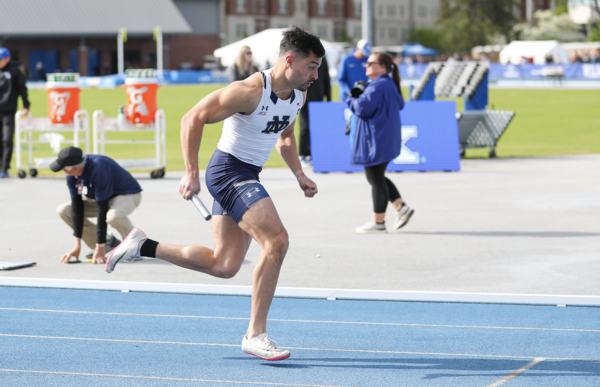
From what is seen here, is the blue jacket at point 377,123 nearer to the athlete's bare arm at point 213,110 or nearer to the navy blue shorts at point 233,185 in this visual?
the navy blue shorts at point 233,185

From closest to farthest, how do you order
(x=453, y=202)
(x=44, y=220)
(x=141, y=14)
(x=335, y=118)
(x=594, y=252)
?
(x=594, y=252), (x=44, y=220), (x=453, y=202), (x=335, y=118), (x=141, y=14)

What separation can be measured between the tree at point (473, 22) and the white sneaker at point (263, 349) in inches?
3887

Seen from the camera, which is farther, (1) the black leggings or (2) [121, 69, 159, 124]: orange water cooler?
(2) [121, 69, 159, 124]: orange water cooler

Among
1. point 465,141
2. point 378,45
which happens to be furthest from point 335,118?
point 378,45

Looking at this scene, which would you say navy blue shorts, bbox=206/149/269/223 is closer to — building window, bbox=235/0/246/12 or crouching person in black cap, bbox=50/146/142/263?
crouching person in black cap, bbox=50/146/142/263

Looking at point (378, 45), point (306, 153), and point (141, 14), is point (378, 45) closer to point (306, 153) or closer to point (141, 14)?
point (141, 14)

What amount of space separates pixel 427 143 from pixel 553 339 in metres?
9.28

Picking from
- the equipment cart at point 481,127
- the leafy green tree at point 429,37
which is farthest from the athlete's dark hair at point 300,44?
the leafy green tree at point 429,37

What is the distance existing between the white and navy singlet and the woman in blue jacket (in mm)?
4125

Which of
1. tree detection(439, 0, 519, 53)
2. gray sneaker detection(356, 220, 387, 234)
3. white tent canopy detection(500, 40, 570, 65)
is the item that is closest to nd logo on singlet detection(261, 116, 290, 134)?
gray sneaker detection(356, 220, 387, 234)

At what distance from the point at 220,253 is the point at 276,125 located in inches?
31.5

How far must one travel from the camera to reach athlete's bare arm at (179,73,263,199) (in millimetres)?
4707

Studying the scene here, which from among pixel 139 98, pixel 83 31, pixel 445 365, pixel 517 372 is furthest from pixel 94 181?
pixel 83 31

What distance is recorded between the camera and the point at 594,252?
8164 mm
